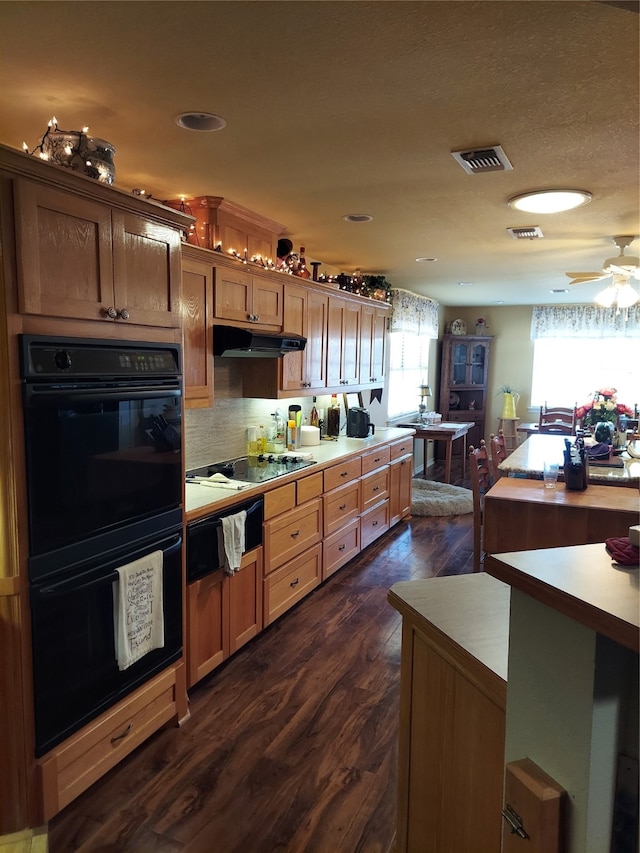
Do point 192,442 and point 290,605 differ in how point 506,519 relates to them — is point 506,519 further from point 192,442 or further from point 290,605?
point 192,442

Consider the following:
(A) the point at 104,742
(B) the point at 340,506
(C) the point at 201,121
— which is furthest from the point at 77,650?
(B) the point at 340,506

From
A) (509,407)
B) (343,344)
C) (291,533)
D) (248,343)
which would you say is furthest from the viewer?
(509,407)

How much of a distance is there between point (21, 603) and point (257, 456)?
2.18 m

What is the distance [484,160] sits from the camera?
7.98 ft

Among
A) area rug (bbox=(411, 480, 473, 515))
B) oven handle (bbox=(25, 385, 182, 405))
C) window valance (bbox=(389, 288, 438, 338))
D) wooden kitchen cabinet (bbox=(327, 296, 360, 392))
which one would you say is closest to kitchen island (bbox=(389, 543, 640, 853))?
oven handle (bbox=(25, 385, 182, 405))

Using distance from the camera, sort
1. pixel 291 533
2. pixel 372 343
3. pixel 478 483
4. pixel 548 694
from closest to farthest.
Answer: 1. pixel 548 694
2. pixel 291 533
3. pixel 478 483
4. pixel 372 343

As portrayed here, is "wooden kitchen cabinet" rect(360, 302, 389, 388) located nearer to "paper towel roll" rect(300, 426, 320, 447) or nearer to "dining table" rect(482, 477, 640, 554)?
"paper towel roll" rect(300, 426, 320, 447)

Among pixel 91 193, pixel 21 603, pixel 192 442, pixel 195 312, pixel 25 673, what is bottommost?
pixel 25 673

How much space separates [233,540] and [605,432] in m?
3.00

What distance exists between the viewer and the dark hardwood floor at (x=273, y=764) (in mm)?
1904

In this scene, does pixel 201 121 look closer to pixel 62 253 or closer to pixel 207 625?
pixel 62 253

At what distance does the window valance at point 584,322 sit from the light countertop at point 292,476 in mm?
4045

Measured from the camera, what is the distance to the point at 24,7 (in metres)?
1.40

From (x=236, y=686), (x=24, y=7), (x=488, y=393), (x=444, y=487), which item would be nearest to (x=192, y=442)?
(x=236, y=686)
